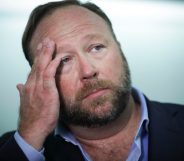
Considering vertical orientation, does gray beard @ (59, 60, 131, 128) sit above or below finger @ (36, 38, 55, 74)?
below

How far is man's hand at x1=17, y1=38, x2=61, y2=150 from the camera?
1.04 m

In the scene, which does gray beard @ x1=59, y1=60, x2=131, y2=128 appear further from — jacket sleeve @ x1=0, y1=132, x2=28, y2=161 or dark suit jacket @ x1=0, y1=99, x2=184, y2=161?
jacket sleeve @ x1=0, y1=132, x2=28, y2=161

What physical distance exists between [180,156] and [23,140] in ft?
1.81

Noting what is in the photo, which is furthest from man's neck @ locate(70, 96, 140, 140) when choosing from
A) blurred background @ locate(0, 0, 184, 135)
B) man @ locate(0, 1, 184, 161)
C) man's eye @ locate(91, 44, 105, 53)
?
blurred background @ locate(0, 0, 184, 135)

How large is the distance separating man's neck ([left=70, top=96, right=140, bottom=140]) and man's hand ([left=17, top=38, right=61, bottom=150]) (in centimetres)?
15

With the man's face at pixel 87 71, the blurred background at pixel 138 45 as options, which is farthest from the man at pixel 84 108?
the blurred background at pixel 138 45

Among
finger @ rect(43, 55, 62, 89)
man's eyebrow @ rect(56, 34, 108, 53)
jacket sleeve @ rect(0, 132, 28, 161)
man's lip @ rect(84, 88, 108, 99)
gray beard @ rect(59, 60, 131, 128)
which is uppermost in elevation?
man's eyebrow @ rect(56, 34, 108, 53)

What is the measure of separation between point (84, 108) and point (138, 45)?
57 centimetres

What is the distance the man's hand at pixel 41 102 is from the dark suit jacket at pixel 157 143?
0.07 m

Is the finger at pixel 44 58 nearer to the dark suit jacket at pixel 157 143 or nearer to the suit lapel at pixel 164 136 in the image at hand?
A: the dark suit jacket at pixel 157 143

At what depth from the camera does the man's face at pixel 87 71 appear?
1.06m

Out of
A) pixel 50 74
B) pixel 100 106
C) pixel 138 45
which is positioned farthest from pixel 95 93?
pixel 138 45

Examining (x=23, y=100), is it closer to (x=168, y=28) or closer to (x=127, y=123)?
(x=127, y=123)

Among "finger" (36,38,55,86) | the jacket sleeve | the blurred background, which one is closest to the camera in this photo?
the jacket sleeve
